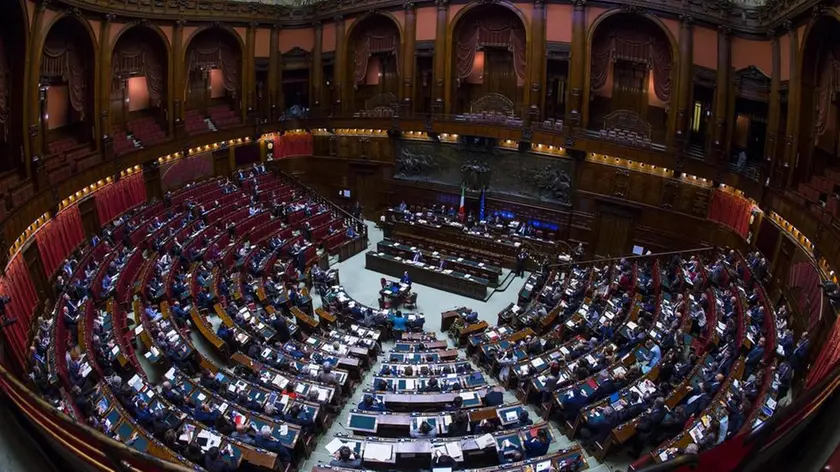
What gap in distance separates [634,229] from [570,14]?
345 inches

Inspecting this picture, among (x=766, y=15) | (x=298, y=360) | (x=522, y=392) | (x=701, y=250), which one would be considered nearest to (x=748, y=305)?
(x=701, y=250)

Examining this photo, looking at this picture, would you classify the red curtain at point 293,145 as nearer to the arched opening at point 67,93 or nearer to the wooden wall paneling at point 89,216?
the arched opening at point 67,93

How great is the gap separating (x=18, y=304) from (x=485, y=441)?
1177 centimetres

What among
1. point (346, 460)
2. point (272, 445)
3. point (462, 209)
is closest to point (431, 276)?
point (462, 209)

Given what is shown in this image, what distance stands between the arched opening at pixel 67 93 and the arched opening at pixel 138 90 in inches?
53.6

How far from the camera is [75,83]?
65.3ft

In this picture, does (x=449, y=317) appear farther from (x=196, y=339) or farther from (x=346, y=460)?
(x=346, y=460)

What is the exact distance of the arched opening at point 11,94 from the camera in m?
16.4

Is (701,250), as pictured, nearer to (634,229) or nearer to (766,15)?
(634,229)

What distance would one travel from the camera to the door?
72.9 ft

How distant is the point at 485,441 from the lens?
10695mm

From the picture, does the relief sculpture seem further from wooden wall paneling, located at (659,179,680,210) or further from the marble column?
wooden wall paneling, located at (659,179,680,210)

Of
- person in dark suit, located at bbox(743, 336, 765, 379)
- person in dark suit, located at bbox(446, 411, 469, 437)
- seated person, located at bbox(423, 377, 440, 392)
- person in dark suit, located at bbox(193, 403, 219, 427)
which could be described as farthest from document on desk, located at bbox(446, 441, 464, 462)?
person in dark suit, located at bbox(743, 336, 765, 379)

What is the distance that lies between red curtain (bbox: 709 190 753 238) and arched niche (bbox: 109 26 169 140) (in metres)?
21.8
